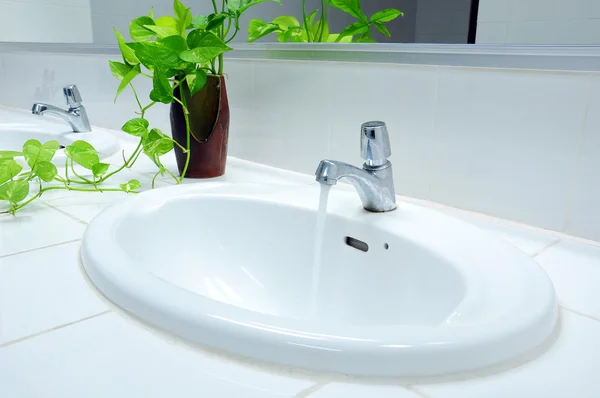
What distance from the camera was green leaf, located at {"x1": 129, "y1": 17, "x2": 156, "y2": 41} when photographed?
0.89m

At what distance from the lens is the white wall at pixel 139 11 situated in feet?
3.57

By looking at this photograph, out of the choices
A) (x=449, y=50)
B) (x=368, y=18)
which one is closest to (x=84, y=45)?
(x=368, y=18)

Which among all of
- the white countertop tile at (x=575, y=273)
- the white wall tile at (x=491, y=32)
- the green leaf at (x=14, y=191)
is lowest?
the white countertop tile at (x=575, y=273)

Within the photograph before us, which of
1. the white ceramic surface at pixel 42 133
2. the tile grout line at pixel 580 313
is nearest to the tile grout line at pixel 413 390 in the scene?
the tile grout line at pixel 580 313

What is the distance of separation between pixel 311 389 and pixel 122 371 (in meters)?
0.15

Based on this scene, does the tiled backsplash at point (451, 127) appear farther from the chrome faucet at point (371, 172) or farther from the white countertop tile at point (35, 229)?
the white countertop tile at point (35, 229)

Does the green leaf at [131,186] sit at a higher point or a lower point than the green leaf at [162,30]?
lower

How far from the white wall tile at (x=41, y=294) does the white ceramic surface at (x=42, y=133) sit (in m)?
0.64

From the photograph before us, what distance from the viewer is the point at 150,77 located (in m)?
0.92

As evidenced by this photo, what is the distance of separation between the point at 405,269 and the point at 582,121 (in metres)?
0.30

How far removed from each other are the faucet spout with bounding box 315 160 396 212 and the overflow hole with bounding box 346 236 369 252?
5 centimetres

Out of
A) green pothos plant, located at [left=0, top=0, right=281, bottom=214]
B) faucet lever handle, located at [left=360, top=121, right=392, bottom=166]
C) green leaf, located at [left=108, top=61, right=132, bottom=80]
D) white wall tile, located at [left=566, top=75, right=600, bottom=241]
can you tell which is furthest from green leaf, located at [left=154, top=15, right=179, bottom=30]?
white wall tile, located at [left=566, top=75, right=600, bottom=241]

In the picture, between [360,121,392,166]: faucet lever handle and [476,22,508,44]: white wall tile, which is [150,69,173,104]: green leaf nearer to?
[360,121,392,166]: faucet lever handle

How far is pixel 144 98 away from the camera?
4.44 feet
